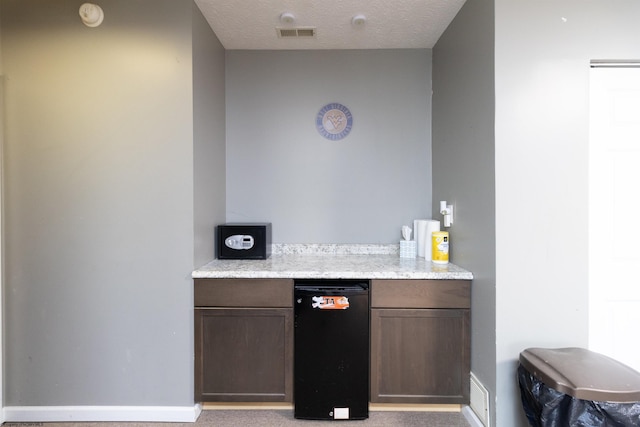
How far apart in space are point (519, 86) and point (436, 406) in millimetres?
1930

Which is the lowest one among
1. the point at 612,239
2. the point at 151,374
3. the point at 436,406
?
the point at 436,406

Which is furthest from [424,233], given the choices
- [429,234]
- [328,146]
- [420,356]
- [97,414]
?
[97,414]

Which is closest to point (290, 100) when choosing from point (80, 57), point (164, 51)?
point (164, 51)

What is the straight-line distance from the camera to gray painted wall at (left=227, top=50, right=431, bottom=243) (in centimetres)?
251

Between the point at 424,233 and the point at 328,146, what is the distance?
101 cm

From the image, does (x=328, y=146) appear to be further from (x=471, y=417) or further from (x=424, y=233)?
(x=471, y=417)

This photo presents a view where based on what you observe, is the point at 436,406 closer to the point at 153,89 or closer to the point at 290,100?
the point at 290,100

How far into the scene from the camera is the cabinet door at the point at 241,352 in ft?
6.17

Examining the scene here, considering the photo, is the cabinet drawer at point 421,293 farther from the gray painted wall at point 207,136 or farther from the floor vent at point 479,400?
the gray painted wall at point 207,136

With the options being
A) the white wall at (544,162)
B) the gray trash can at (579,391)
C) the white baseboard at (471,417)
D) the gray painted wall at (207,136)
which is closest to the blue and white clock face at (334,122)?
the gray painted wall at (207,136)

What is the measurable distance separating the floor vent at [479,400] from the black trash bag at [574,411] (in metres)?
0.34

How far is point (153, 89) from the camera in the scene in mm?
1837

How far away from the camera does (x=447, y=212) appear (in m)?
2.13

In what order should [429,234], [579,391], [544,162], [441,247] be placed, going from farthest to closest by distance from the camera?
[429,234] < [441,247] < [544,162] < [579,391]
